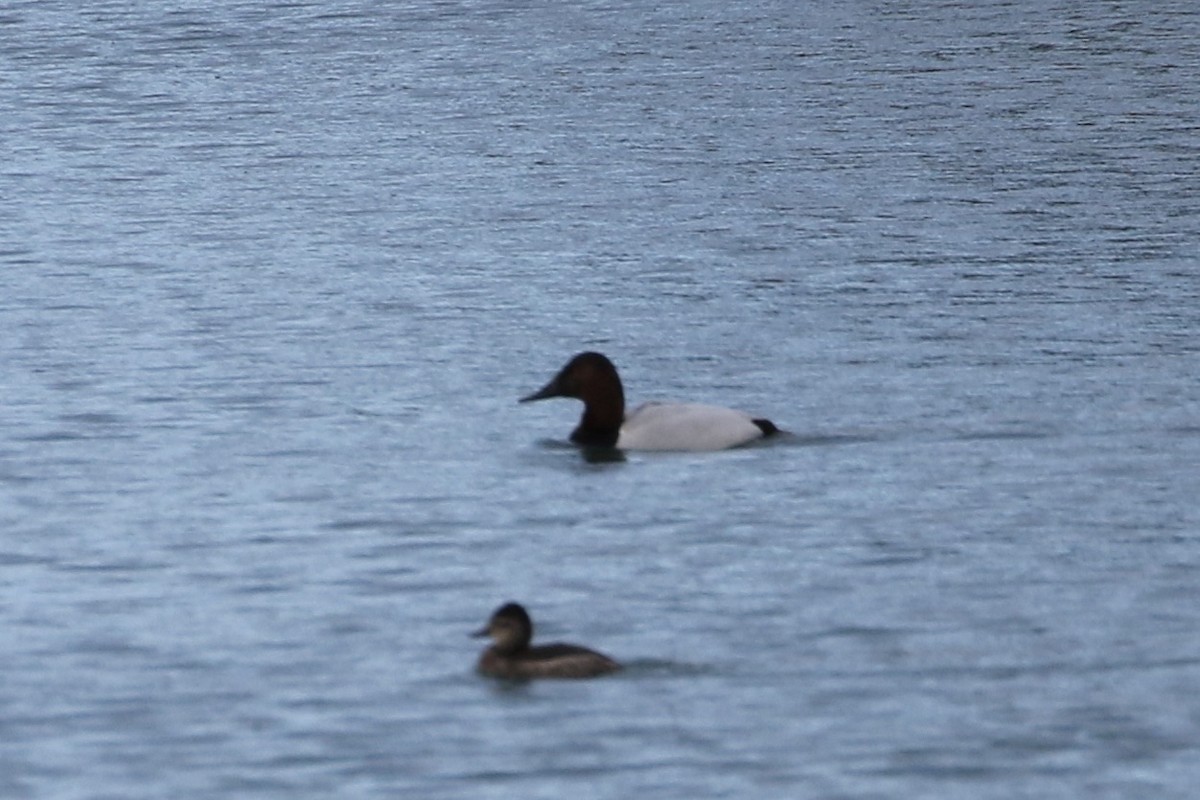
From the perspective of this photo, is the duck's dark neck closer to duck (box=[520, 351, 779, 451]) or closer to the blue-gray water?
duck (box=[520, 351, 779, 451])

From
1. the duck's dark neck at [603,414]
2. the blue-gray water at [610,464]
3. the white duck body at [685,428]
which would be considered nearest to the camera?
the blue-gray water at [610,464]

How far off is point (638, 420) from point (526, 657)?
4.78 metres

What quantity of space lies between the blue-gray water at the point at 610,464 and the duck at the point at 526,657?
0.27 feet

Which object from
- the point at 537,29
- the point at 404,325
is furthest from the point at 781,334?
the point at 537,29

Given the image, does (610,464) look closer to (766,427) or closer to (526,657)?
(766,427)

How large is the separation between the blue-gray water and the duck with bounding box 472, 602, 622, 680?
0.08m

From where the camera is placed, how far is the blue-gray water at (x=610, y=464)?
33.2ft

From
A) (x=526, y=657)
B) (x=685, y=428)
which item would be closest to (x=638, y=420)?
(x=685, y=428)

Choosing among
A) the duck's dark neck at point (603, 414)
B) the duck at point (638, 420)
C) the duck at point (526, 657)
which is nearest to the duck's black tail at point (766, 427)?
the duck at point (638, 420)

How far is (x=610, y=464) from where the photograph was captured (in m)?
15.0

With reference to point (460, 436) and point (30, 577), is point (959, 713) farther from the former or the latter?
point (460, 436)

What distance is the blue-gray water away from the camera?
33.2 feet

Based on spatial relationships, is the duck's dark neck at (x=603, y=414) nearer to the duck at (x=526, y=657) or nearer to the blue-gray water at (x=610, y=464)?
the blue-gray water at (x=610, y=464)

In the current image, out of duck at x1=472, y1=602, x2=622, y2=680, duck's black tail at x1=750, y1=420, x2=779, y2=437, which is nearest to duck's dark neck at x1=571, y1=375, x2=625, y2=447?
duck's black tail at x1=750, y1=420, x2=779, y2=437
